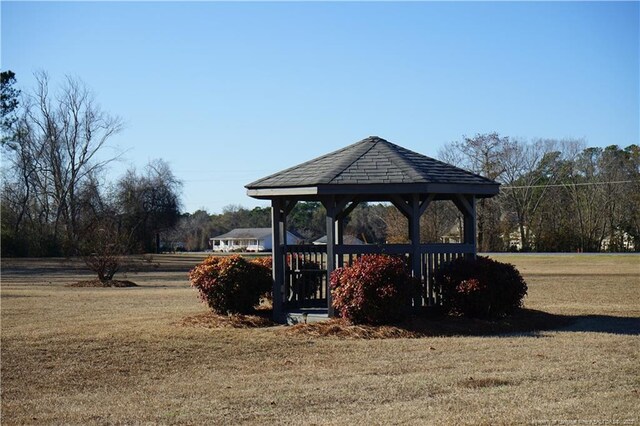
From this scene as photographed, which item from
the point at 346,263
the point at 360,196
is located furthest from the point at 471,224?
the point at 346,263

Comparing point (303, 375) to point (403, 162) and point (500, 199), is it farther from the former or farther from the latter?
point (500, 199)

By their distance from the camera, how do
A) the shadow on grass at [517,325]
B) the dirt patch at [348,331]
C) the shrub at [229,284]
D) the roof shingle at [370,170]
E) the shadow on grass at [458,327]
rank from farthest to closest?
the shrub at [229,284] → the roof shingle at [370,170] → the shadow on grass at [517,325] → the shadow on grass at [458,327] → the dirt patch at [348,331]

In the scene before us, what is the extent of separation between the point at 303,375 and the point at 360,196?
273 inches

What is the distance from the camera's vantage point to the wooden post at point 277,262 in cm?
1622

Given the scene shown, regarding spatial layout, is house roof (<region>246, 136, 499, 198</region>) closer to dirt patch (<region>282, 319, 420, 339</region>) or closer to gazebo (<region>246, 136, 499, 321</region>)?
gazebo (<region>246, 136, 499, 321</region>)

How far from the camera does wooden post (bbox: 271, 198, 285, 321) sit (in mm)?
16219

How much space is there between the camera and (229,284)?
16.1 meters

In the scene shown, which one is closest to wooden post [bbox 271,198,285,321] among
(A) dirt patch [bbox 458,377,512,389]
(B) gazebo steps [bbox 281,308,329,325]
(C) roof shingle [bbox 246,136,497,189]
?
(B) gazebo steps [bbox 281,308,329,325]

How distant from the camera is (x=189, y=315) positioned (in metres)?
17.1

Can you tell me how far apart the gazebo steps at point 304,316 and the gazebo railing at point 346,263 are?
52 centimetres

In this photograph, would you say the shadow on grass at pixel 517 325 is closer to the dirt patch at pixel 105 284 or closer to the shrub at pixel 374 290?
the shrub at pixel 374 290

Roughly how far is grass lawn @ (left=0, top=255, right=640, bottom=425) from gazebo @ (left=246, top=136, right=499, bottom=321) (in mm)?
2241

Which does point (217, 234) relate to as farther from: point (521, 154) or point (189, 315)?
point (189, 315)

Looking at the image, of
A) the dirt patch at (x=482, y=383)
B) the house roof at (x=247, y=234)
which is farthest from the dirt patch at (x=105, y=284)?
the house roof at (x=247, y=234)
